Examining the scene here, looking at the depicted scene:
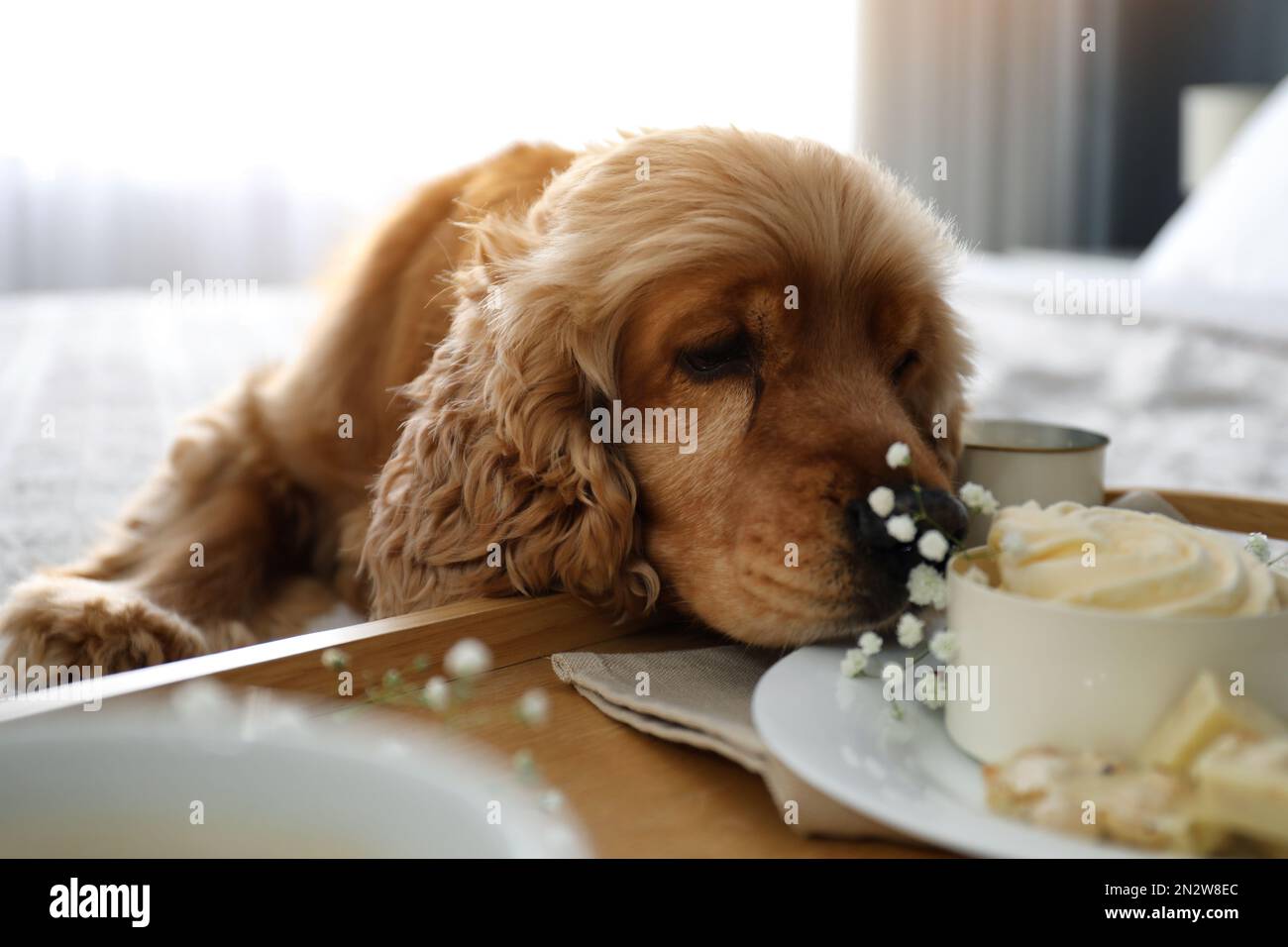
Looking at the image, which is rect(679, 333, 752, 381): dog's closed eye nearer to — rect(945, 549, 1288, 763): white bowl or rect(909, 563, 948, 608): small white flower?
rect(909, 563, 948, 608): small white flower

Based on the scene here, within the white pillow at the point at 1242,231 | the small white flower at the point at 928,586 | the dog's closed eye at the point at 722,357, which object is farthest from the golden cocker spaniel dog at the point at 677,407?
the white pillow at the point at 1242,231

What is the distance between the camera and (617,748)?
85 cm

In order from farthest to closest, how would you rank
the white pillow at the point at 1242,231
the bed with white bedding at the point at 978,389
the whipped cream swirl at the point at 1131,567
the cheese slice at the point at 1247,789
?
the white pillow at the point at 1242,231
the bed with white bedding at the point at 978,389
the whipped cream swirl at the point at 1131,567
the cheese slice at the point at 1247,789

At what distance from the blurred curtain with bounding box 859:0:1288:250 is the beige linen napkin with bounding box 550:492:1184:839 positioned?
6.36 metres

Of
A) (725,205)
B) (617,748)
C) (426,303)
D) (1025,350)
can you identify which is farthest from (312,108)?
(617,748)

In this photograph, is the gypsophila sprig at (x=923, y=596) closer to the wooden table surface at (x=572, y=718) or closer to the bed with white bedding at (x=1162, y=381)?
the wooden table surface at (x=572, y=718)

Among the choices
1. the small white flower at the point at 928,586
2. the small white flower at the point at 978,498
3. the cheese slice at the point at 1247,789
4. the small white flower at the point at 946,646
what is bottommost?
the cheese slice at the point at 1247,789

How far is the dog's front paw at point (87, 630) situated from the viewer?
129cm

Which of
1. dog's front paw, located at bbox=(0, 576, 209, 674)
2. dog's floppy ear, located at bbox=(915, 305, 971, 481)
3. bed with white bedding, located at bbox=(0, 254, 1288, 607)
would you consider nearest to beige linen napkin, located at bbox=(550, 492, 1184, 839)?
dog's floppy ear, located at bbox=(915, 305, 971, 481)

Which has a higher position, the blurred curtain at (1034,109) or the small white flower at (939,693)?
the blurred curtain at (1034,109)

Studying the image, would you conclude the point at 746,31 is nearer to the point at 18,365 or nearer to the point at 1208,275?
the point at 1208,275

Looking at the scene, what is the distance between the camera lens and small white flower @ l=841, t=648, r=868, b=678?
841 mm

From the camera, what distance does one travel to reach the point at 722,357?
3.90 ft

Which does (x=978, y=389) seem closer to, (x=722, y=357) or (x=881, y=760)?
(x=722, y=357)
